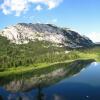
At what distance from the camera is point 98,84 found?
141875mm

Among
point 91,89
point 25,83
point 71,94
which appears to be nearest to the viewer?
point 71,94

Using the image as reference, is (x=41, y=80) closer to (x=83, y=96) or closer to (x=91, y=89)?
(x=91, y=89)

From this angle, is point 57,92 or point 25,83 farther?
point 25,83

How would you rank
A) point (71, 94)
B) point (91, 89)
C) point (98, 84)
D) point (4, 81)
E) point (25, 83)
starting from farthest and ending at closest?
point (4, 81), point (25, 83), point (98, 84), point (91, 89), point (71, 94)

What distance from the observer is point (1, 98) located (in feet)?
397

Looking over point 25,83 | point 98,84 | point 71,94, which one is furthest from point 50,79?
point 71,94

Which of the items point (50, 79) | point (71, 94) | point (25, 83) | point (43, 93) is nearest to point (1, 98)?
point (43, 93)

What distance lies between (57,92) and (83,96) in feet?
59.8

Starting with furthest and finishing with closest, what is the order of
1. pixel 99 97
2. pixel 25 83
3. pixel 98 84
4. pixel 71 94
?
pixel 25 83
pixel 98 84
pixel 71 94
pixel 99 97

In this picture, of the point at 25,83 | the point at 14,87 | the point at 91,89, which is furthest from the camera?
the point at 25,83

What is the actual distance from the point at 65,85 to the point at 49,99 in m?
36.3

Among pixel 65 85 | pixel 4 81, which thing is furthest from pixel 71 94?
pixel 4 81

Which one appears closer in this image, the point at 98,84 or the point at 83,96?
the point at 83,96

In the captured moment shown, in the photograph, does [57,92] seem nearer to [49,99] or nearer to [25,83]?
[49,99]
